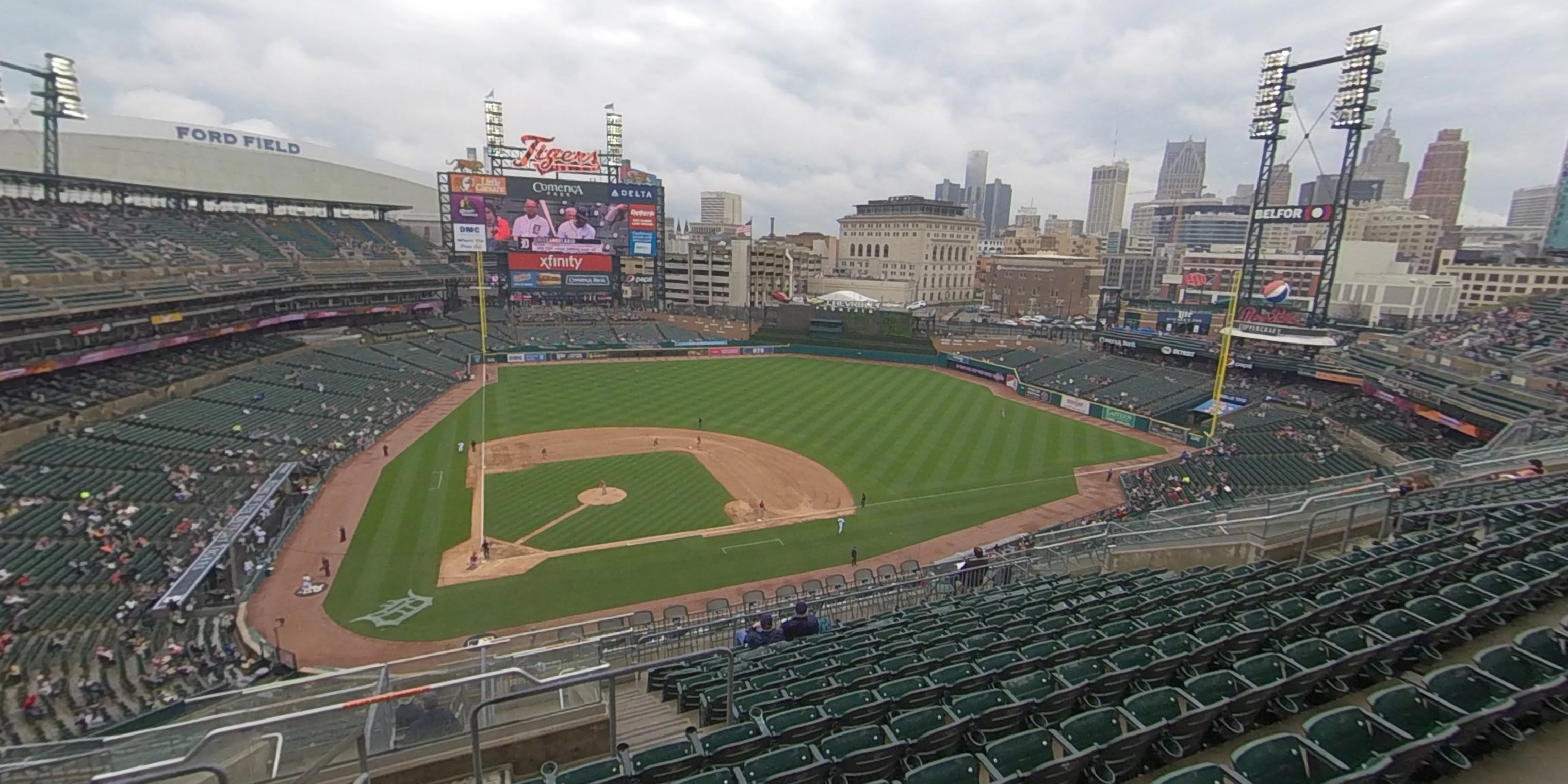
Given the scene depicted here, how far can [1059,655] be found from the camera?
8711 mm

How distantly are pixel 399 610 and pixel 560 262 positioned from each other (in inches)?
2283

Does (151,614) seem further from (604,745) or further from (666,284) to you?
(666,284)

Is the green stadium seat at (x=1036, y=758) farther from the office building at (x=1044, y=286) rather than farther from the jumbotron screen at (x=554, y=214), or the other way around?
the office building at (x=1044, y=286)

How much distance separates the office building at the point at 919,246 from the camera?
121 metres

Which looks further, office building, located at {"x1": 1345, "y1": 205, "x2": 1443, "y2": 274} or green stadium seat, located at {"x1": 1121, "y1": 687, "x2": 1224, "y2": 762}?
office building, located at {"x1": 1345, "y1": 205, "x2": 1443, "y2": 274}

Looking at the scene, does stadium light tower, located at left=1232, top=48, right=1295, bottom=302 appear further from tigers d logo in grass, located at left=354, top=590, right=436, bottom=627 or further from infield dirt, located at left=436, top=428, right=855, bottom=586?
tigers d logo in grass, located at left=354, top=590, right=436, bottom=627

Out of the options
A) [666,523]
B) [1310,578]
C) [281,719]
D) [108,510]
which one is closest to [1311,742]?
[1310,578]

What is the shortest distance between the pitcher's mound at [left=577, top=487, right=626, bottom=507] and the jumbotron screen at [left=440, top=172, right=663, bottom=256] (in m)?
44.8

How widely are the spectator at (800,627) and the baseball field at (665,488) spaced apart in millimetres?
10055

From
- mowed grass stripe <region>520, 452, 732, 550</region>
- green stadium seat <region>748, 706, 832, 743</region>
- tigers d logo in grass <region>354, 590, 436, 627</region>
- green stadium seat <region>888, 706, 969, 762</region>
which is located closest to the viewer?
green stadium seat <region>888, 706, 969, 762</region>

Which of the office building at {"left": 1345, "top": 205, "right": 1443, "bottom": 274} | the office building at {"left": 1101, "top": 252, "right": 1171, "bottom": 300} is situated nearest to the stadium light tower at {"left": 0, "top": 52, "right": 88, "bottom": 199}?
the office building at {"left": 1101, "top": 252, "right": 1171, "bottom": 300}

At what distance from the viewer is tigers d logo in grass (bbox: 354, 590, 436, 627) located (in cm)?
2102

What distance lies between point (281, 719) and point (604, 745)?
327cm

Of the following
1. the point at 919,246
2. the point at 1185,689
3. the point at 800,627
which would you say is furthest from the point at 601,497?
the point at 919,246
